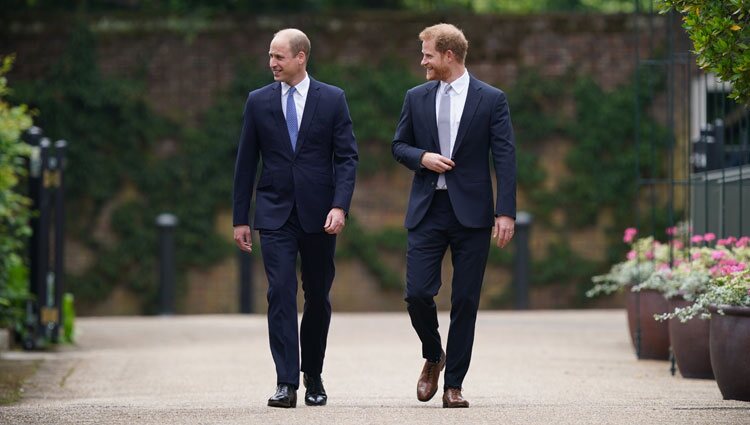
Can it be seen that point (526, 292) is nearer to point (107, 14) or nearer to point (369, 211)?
point (369, 211)

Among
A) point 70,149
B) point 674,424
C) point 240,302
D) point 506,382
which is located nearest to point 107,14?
point 70,149

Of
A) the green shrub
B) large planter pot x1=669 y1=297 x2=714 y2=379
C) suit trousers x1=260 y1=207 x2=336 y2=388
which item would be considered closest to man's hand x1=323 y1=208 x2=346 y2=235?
suit trousers x1=260 y1=207 x2=336 y2=388

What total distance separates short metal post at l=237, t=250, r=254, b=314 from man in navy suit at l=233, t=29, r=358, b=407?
33.5 ft

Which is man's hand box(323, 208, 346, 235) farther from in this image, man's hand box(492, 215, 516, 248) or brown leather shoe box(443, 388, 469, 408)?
brown leather shoe box(443, 388, 469, 408)

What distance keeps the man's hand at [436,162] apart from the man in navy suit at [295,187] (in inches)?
14.8

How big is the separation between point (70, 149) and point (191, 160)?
144cm

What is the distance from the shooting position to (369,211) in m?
17.6

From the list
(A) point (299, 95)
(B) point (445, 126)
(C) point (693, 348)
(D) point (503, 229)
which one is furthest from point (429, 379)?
(C) point (693, 348)

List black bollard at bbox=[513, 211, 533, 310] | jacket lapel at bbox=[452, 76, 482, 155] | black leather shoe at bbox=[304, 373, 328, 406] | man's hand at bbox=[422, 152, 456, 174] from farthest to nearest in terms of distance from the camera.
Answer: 1. black bollard at bbox=[513, 211, 533, 310]
2. black leather shoe at bbox=[304, 373, 328, 406]
3. jacket lapel at bbox=[452, 76, 482, 155]
4. man's hand at bbox=[422, 152, 456, 174]

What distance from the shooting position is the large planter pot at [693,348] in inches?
334

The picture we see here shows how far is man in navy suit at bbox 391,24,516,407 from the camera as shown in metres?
6.62

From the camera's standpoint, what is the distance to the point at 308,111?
6.75m

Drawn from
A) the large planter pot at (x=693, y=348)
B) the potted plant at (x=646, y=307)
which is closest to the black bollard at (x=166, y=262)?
the potted plant at (x=646, y=307)

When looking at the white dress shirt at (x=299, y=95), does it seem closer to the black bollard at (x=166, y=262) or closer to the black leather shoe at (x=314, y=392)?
the black leather shoe at (x=314, y=392)
